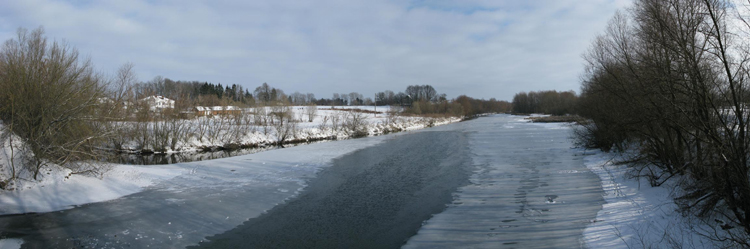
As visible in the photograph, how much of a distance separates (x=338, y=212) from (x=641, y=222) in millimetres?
5937

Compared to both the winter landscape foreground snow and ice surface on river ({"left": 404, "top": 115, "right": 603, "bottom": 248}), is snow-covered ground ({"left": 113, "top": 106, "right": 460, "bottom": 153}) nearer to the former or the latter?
the winter landscape foreground snow

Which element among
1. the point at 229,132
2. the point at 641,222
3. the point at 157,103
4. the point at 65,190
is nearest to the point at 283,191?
the point at 65,190

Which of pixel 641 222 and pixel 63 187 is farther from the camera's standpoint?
pixel 63 187

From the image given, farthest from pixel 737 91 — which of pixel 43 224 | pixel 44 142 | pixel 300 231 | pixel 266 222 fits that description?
pixel 44 142

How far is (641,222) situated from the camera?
20.7 feet

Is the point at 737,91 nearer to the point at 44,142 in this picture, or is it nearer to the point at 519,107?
the point at 44,142

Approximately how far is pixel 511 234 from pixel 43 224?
9.01 meters

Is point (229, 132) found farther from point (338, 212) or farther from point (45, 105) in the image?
point (338, 212)

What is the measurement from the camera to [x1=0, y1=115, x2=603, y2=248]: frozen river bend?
21.0 ft

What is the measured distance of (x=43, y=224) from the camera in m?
7.04

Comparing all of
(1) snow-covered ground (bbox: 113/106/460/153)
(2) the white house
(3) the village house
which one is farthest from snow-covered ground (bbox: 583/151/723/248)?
(3) the village house

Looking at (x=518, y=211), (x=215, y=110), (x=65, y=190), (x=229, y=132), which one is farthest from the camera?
(x=215, y=110)

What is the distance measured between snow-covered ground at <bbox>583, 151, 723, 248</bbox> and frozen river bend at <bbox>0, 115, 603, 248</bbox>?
0.30 metres

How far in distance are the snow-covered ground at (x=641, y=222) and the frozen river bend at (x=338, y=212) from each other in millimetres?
304
